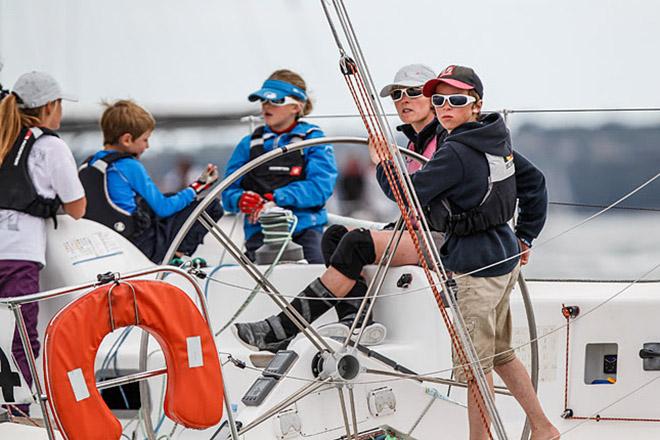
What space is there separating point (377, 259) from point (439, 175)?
0.62m

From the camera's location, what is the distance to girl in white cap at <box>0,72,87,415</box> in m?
3.07

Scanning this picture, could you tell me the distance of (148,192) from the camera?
3678mm

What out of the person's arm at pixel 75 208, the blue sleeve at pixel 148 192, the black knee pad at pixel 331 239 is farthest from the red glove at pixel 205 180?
the black knee pad at pixel 331 239

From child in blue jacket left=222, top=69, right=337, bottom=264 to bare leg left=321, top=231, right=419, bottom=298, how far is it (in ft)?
1.87

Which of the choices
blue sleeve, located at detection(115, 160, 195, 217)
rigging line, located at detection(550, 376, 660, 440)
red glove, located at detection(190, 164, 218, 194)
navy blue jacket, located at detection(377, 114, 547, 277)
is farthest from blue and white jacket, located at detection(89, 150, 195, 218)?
rigging line, located at detection(550, 376, 660, 440)

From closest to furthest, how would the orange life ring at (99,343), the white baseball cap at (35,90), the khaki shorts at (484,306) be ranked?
the orange life ring at (99,343) < the khaki shorts at (484,306) < the white baseball cap at (35,90)

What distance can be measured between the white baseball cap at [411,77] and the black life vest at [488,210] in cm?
40

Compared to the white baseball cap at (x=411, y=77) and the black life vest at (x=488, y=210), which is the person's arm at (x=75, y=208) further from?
the black life vest at (x=488, y=210)

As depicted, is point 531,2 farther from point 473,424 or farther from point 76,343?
point 76,343

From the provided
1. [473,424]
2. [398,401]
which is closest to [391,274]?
[398,401]

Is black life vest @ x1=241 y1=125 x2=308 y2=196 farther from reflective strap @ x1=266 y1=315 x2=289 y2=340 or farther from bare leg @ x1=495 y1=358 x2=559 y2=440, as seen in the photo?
bare leg @ x1=495 y1=358 x2=559 y2=440

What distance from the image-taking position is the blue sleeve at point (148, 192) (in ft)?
12.0

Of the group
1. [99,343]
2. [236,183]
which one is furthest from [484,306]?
[236,183]

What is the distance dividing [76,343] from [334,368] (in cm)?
72
